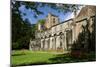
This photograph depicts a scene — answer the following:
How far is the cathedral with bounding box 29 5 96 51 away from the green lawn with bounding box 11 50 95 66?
7 cm

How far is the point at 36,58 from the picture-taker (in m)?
2.25

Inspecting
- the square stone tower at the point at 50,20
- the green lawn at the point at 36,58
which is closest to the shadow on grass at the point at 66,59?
the green lawn at the point at 36,58

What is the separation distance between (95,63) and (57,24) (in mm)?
680

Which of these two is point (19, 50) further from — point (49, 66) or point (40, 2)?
point (40, 2)

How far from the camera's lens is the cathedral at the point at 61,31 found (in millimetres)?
2283

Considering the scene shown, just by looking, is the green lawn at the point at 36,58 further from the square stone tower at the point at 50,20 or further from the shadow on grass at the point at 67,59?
the square stone tower at the point at 50,20

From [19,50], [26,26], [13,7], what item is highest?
[13,7]

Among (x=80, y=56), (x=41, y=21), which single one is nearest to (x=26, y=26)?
(x=41, y=21)

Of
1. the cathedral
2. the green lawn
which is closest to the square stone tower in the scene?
the cathedral

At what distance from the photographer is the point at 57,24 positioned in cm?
234

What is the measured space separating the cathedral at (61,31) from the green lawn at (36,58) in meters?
0.07

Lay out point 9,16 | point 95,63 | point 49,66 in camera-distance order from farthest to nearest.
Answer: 1. point 95,63
2. point 49,66
3. point 9,16

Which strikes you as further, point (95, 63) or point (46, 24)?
point (95, 63)

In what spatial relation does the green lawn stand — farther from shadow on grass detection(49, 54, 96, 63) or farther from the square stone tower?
the square stone tower
